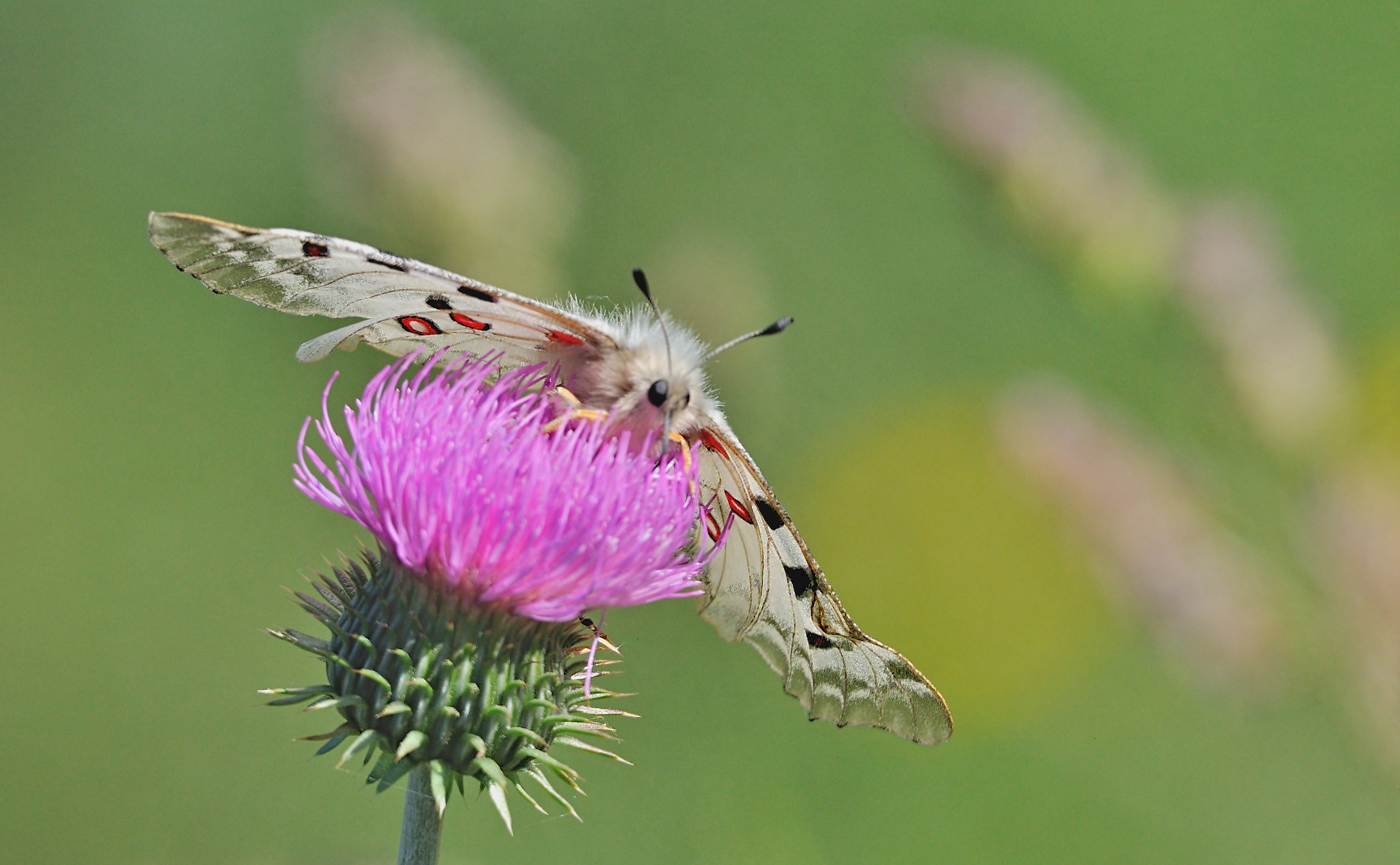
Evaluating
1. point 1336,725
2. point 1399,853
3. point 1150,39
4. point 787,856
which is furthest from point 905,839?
point 1150,39

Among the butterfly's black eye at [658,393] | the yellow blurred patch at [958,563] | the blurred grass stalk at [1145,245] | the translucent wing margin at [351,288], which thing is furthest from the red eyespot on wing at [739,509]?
the yellow blurred patch at [958,563]

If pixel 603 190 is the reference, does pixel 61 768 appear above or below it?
below

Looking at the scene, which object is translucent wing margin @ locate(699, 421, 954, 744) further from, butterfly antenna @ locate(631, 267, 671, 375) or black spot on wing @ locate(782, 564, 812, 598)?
butterfly antenna @ locate(631, 267, 671, 375)

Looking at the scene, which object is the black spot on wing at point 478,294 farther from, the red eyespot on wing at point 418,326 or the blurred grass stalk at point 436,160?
the blurred grass stalk at point 436,160

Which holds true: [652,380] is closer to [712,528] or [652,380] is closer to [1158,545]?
[712,528]

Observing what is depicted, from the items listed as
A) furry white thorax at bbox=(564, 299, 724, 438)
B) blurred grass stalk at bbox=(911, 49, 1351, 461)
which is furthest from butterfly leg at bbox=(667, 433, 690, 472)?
blurred grass stalk at bbox=(911, 49, 1351, 461)

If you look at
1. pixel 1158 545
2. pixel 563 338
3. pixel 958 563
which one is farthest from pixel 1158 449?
pixel 563 338

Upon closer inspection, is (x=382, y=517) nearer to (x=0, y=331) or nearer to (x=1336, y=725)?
(x=1336, y=725)
